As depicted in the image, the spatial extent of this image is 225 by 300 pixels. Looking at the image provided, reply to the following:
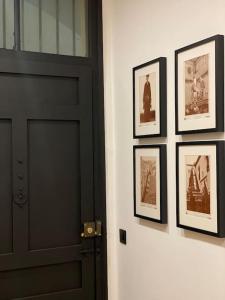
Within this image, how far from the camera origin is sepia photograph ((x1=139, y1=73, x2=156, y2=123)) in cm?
214

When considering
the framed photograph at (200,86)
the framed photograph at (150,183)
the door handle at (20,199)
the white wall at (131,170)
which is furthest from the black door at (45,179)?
the framed photograph at (200,86)

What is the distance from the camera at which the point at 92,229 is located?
2.56 meters

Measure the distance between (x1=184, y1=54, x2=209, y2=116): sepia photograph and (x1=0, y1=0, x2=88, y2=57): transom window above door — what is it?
0.98 meters

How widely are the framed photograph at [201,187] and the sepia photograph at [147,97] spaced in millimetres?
328

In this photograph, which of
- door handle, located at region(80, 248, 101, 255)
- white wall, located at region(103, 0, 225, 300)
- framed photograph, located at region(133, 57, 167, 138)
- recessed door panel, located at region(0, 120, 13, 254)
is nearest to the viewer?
white wall, located at region(103, 0, 225, 300)

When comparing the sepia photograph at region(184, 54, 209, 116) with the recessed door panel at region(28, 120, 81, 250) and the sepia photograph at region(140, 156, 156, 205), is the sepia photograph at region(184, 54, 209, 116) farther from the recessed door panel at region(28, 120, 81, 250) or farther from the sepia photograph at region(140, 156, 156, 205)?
the recessed door panel at region(28, 120, 81, 250)

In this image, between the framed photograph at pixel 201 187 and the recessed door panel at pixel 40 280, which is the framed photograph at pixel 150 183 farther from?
the recessed door panel at pixel 40 280

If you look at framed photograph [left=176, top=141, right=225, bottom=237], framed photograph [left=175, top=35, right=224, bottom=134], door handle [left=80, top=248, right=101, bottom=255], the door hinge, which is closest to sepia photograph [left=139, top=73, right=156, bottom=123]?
framed photograph [left=175, top=35, right=224, bottom=134]

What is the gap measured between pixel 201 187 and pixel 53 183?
106 centimetres

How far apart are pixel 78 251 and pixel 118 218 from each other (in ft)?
1.12

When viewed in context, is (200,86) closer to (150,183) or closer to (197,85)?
(197,85)

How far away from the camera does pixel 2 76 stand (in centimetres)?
235

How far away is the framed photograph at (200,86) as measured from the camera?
166 centimetres

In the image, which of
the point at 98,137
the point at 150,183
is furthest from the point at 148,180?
the point at 98,137
